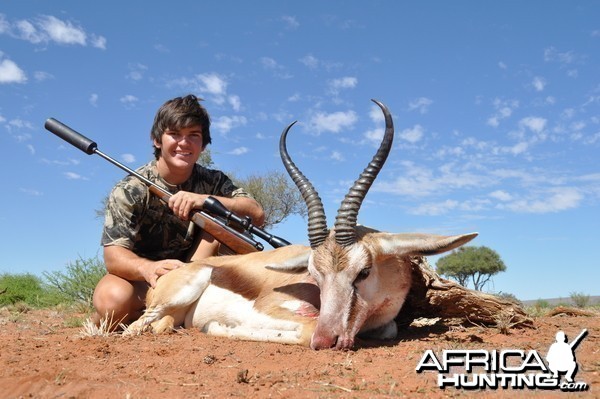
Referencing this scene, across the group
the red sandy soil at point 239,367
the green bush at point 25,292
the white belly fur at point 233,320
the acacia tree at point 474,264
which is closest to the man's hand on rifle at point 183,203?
the white belly fur at point 233,320

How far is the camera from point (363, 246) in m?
4.92

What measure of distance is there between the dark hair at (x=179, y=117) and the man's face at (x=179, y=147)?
0.08 meters

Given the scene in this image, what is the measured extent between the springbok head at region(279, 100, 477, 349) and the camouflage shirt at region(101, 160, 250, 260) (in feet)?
7.42

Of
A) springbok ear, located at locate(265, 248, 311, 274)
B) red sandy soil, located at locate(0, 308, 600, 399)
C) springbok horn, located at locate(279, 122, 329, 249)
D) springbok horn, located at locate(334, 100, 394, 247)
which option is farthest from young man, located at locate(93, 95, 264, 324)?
springbok horn, located at locate(334, 100, 394, 247)

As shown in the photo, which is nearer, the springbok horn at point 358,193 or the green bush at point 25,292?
the springbok horn at point 358,193

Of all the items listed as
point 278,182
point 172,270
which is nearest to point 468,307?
point 172,270

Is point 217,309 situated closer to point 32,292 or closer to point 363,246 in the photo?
point 363,246

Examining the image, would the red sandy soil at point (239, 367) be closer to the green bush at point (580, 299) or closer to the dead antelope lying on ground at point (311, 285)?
the dead antelope lying on ground at point (311, 285)

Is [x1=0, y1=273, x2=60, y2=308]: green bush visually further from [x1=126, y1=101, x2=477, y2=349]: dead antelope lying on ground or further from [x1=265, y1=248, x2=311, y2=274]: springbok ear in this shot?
[x1=265, y1=248, x2=311, y2=274]: springbok ear

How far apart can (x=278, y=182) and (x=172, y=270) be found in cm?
2089

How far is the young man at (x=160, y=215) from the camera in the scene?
6.39 metres

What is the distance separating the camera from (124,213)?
6.64 m

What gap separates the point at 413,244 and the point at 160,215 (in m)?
3.47

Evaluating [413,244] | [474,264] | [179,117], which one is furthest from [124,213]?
[474,264]
